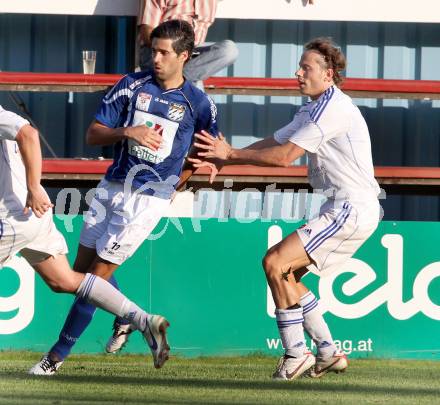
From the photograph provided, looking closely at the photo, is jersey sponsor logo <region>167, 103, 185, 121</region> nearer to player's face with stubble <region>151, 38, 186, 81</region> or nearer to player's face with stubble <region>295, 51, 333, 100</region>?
player's face with stubble <region>151, 38, 186, 81</region>

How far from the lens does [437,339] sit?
39.0 feet

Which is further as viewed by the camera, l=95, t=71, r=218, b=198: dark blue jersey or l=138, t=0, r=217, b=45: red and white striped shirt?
l=138, t=0, r=217, b=45: red and white striped shirt

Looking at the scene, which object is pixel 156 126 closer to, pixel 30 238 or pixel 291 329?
pixel 291 329

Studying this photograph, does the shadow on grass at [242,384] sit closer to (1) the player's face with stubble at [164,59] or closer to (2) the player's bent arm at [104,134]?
(2) the player's bent arm at [104,134]

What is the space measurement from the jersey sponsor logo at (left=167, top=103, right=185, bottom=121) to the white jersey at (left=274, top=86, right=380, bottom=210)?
3.18 ft

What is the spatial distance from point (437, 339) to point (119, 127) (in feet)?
12.6

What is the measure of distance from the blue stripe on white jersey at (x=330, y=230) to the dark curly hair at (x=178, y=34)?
162 cm

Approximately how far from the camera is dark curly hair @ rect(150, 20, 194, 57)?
954 cm

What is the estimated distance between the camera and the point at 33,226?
25.9 feet

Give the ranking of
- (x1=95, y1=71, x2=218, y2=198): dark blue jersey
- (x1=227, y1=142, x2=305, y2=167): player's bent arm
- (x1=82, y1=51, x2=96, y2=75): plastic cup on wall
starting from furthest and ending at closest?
(x1=82, y1=51, x2=96, y2=75): plastic cup on wall, (x1=95, y1=71, x2=218, y2=198): dark blue jersey, (x1=227, y1=142, x2=305, y2=167): player's bent arm

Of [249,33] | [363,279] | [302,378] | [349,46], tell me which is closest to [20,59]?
[249,33]

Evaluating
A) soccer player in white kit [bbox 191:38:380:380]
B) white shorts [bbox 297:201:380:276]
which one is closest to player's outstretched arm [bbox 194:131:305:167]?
soccer player in white kit [bbox 191:38:380:380]

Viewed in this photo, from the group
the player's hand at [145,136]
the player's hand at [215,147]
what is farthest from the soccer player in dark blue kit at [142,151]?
the player's hand at [215,147]

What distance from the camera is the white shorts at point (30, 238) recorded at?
7.87 m
